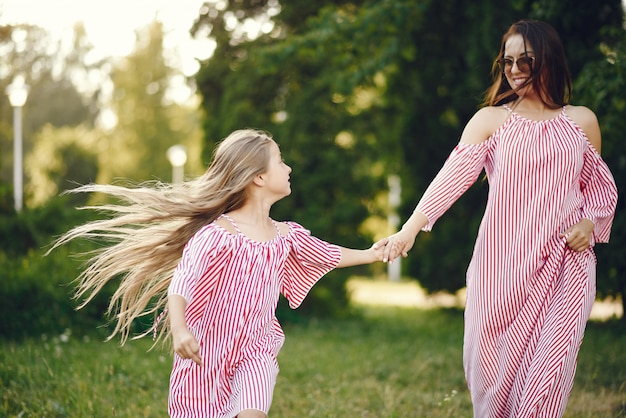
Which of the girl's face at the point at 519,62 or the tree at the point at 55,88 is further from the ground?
the girl's face at the point at 519,62

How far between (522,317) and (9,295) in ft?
20.1

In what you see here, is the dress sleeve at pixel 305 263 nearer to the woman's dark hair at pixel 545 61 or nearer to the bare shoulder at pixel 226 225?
the bare shoulder at pixel 226 225

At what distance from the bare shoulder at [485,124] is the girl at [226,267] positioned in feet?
2.64

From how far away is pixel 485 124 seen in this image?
3.91 m

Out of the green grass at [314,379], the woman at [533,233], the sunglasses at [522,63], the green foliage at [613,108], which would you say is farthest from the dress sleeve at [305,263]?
the green foliage at [613,108]

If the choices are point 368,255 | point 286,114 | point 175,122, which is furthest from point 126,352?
point 175,122

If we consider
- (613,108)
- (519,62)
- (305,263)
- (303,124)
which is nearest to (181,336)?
(305,263)

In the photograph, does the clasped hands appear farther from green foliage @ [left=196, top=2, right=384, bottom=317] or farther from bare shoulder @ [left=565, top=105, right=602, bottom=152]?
green foliage @ [left=196, top=2, right=384, bottom=317]

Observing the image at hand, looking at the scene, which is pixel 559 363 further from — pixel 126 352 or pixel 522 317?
pixel 126 352

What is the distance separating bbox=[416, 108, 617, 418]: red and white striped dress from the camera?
3.68m

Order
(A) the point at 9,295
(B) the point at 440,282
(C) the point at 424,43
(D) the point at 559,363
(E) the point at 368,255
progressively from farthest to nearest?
(B) the point at 440,282 < (C) the point at 424,43 < (A) the point at 9,295 < (E) the point at 368,255 < (D) the point at 559,363

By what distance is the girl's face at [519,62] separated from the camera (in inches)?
152

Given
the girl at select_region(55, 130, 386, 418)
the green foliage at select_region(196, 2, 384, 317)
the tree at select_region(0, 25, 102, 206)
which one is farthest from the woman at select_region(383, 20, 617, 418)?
the tree at select_region(0, 25, 102, 206)

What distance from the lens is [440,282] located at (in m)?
12.7
